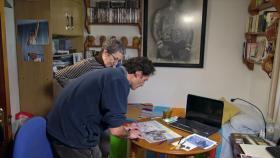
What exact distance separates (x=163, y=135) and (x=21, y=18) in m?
1.71

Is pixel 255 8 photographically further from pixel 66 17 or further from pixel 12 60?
pixel 12 60

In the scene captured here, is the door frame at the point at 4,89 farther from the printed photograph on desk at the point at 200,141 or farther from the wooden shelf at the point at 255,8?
the wooden shelf at the point at 255,8

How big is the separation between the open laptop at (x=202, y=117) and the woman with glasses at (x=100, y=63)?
77cm

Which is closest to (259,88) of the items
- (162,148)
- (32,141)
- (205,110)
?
(205,110)

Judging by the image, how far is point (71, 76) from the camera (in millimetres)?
2332

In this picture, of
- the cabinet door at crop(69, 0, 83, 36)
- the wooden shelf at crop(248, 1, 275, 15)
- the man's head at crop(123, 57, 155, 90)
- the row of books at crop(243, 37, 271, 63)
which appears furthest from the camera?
the cabinet door at crop(69, 0, 83, 36)

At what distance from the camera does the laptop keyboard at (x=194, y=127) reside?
2016 mm

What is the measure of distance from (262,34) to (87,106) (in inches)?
78.9

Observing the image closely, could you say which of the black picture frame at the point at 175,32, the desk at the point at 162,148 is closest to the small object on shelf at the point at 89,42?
the black picture frame at the point at 175,32

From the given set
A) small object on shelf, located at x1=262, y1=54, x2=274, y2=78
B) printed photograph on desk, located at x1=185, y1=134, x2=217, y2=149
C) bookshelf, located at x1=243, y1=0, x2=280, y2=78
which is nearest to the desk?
printed photograph on desk, located at x1=185, y1=134, x2=217, y2=149

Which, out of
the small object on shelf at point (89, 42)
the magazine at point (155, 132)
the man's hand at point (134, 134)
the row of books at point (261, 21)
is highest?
the row of books at point (261, 21)

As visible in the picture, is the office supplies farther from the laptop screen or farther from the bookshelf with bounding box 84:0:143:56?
the bookshelf with bounding box 84:0:143:56

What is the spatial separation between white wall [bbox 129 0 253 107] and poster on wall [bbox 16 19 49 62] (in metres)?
1.45

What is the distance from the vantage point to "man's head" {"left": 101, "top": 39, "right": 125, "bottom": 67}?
2289 mm
